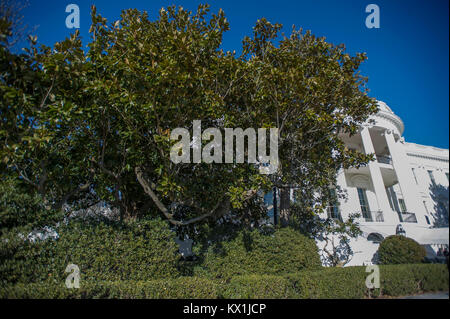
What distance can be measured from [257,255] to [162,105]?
685 centimetres

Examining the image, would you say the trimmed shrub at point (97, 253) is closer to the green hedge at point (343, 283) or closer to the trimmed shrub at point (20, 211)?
the trimmed shrub at point (20, 211)

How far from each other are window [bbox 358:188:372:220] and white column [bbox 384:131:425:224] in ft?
8.79

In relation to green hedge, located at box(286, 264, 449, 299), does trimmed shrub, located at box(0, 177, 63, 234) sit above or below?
above

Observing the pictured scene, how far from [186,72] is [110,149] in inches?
141

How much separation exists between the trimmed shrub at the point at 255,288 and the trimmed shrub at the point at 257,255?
1.55 m

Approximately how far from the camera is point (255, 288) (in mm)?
7527

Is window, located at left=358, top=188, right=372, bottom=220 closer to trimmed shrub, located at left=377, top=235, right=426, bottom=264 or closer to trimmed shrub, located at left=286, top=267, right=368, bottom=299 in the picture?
trimmed shrub, located at left=377, top=235, right=426, bottom=264

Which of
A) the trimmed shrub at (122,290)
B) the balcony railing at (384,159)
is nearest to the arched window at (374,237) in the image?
the balcony railing at (384,159)

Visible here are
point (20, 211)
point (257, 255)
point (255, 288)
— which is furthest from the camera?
point (257, 255)

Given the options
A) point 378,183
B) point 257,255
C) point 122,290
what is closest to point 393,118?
point 378,183

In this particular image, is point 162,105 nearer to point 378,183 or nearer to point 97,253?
point 97,253

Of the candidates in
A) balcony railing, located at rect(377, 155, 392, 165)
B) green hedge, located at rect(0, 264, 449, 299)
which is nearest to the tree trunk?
green hedge, located at rect(0, 264, 449, 299)

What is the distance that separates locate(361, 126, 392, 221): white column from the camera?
1676cm

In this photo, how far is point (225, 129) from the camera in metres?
8.23
